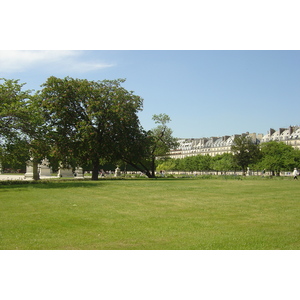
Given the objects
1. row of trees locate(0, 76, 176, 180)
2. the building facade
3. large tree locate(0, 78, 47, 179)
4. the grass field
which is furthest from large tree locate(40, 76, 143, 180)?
the building facade

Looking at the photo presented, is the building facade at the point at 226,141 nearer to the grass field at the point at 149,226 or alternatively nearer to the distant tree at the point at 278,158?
the distant tree at the point at 278,158

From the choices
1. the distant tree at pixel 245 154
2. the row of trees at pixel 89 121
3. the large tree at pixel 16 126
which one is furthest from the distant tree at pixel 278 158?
the large tree at pixel 16 126

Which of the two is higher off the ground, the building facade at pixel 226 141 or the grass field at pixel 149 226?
the building facade at pixel 226 141

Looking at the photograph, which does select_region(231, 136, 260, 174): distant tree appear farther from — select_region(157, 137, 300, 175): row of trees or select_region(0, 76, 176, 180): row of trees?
select_region(0, 76, 176, 180): row of trees

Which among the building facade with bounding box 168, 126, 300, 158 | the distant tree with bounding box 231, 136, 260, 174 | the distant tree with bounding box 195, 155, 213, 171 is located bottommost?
the distant tree with bounding box 195, 155, 213, 171

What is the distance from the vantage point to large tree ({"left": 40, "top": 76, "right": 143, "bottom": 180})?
40.2m

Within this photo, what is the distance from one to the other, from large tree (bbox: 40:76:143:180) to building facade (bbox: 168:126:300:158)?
3260 inches

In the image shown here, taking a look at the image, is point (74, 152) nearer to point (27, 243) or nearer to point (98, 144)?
point (98, 144)

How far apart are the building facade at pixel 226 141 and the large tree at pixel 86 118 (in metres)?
82.8

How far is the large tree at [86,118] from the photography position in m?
40.2

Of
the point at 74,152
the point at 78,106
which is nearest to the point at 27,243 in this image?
the point at 74,152

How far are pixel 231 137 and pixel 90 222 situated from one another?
6014 inches

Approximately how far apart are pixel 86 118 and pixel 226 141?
12452 centimetres

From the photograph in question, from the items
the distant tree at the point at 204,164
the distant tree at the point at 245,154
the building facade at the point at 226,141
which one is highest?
the building facade at the point at 226,141
